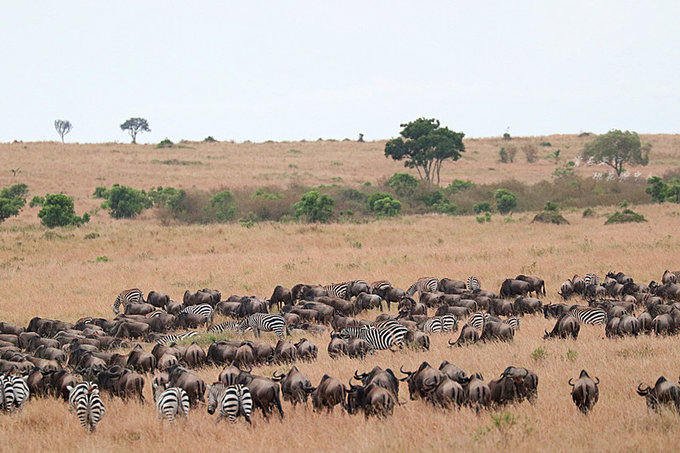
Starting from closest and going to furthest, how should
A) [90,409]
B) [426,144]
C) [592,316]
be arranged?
[90,409] → [592,316] → [426,144]

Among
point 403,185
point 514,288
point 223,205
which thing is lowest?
point 514,288

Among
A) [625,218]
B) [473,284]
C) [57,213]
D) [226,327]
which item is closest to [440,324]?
[226,327]

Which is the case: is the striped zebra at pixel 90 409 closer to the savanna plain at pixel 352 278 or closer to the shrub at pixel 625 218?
the savanna plain at pixel 352 278

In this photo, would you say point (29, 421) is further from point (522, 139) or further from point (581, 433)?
point (522, 139)

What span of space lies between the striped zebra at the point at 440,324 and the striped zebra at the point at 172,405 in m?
7.80

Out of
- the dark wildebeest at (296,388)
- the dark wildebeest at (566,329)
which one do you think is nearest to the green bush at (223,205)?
the dark wildebeest at (566,329)

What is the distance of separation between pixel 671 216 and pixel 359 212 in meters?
21.8

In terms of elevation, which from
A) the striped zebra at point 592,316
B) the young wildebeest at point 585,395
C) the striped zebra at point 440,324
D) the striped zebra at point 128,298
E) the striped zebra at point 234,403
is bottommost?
the striped zebra at point 128,298

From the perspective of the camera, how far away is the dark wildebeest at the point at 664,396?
9125 mm

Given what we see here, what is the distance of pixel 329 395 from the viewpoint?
10.2 meters

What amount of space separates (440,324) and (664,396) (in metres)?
7.74

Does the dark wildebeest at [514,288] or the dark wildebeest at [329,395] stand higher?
the dark wildebeest at [329,395]

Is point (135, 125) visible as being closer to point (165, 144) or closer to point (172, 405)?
point (165, 144)

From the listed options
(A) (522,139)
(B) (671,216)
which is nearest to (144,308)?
(B) (671,216)
